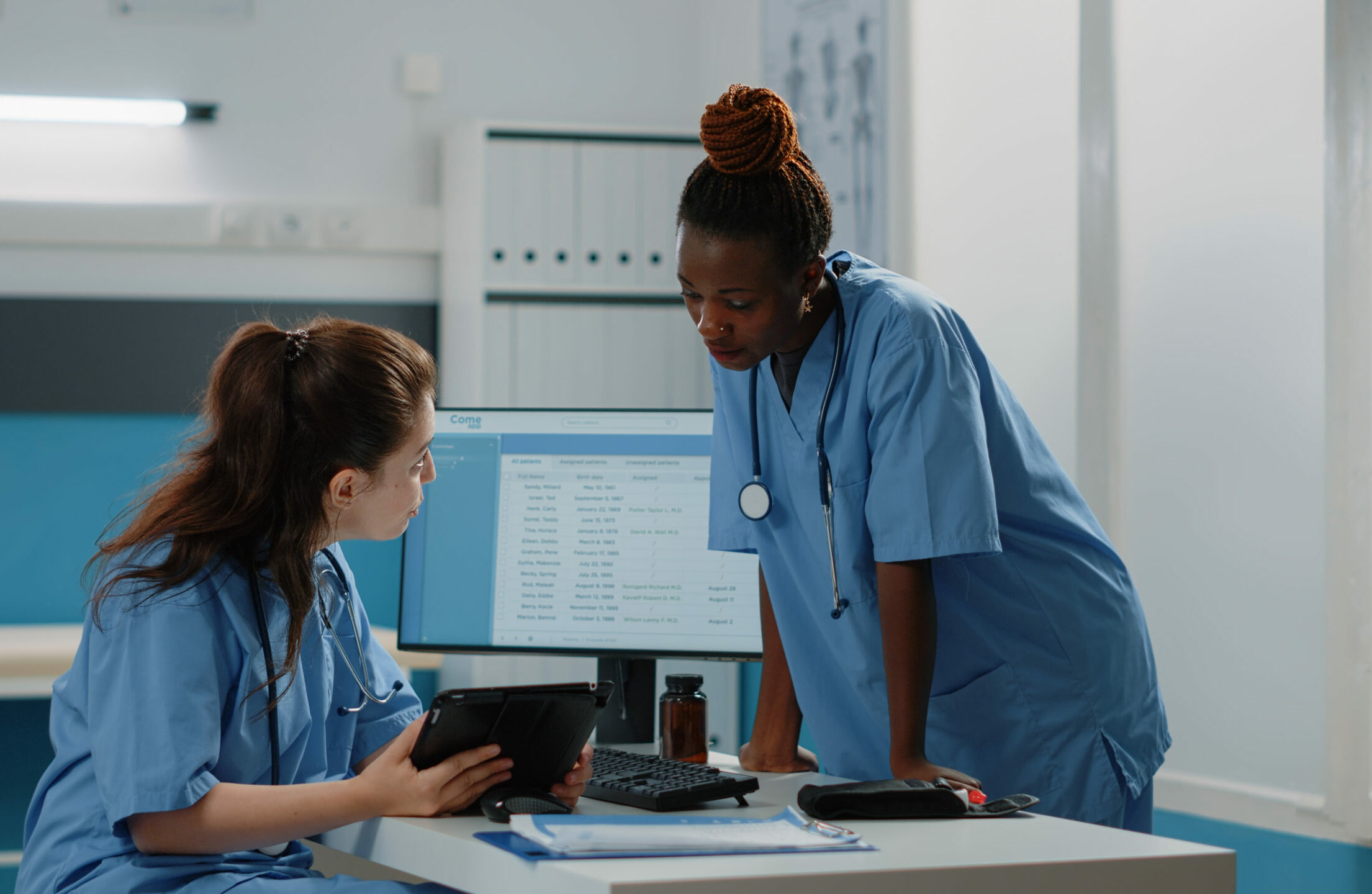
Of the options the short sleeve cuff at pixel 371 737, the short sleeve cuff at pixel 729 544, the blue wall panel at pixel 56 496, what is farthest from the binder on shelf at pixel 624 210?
the short sleeve cuff at pixel 371 737

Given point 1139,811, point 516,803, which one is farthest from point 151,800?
point 1139,811

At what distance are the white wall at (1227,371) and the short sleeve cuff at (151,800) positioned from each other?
1470 millimetres

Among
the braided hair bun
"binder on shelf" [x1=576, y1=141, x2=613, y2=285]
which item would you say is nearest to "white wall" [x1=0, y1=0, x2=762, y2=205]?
"binder on shelf" [x1=576, y1=141, x2=613, y2=285]

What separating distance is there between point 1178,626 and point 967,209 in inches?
34.5

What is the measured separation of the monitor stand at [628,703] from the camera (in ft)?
5.25

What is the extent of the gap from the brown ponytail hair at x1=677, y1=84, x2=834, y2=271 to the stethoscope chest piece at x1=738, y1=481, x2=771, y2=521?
245 millimetres

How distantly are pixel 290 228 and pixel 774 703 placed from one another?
1.99 m

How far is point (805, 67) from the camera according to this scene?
8.67 feet

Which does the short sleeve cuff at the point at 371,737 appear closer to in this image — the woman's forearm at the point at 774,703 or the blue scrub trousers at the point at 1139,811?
the woman's forearm at the point at 774,703

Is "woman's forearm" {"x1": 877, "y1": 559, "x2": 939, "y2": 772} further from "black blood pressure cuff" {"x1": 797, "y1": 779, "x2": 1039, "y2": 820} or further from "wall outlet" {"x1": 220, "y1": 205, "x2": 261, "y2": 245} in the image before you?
"wall outlet" {"x1": 220, "y1": 205, "x2": 261, "y2": 245}

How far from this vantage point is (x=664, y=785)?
1.09m

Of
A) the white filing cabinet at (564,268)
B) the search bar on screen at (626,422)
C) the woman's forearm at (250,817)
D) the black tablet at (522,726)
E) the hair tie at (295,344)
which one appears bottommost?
the woman's forearm at (250,817)

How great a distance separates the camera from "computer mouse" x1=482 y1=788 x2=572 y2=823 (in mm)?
1018

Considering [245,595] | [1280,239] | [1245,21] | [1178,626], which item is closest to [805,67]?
[1245,21]
